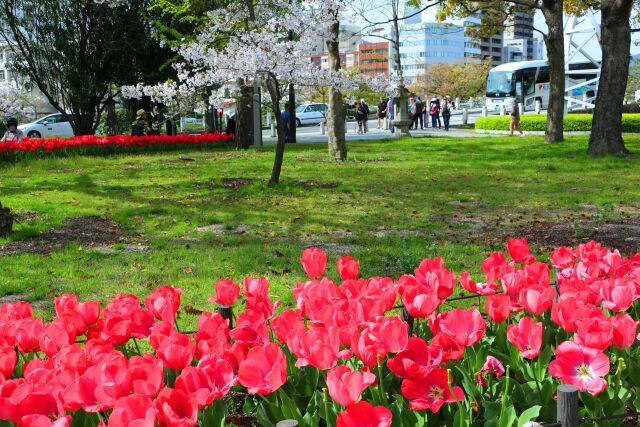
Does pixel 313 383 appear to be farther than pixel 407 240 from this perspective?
No

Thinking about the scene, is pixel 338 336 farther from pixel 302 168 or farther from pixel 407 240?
pixel 302 168

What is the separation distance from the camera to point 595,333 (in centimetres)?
221

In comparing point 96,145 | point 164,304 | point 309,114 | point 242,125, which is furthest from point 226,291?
point 309,114

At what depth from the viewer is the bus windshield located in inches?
1795

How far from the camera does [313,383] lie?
8.07 ft

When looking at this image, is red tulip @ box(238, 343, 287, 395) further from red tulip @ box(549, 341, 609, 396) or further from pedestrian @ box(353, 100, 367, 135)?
pedestrian @ box(353, 100, 367, 135)

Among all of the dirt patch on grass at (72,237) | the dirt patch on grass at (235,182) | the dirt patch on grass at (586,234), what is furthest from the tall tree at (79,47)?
the dirt patch on grass at (586,234)

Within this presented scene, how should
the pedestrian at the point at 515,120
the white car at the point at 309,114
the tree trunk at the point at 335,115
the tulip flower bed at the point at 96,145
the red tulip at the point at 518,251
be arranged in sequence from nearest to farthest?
the red tulip at the point at 518,251 < the tree trunk at the point at 335,115 < the tulip flower bed at the point at 96,145 < the pedestrian at the point at 515,120 < the white car at the point at 309,114

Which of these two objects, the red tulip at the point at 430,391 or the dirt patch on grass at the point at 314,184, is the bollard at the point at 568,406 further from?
the dirt patch on grass at the point at 314,184

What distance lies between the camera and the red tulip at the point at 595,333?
2.19 metres

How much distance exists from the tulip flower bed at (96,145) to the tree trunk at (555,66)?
983 cm

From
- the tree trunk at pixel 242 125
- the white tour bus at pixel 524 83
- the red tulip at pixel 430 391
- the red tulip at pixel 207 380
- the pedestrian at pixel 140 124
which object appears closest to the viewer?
the red tulip at pixel 207 380

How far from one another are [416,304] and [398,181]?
10829 millimetres

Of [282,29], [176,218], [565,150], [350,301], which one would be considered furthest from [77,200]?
[565,150]
